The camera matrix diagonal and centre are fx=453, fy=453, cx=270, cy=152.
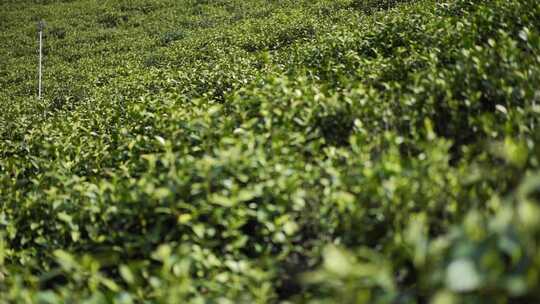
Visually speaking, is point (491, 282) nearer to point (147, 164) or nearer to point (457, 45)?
point (147, 164)

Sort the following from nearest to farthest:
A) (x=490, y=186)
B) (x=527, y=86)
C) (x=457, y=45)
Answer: (x=490, y=186) < (x=527, y=86) < (x=457, y=45)

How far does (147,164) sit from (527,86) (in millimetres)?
2504

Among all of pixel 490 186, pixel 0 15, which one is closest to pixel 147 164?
pixel 490 186

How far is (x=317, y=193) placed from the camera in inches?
95.8

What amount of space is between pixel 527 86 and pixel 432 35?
188 cm

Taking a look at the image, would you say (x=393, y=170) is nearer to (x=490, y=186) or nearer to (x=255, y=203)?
(x=490, y=186)

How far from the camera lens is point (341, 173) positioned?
2.55m

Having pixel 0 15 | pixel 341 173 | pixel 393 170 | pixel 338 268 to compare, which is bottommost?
pixel 0 15

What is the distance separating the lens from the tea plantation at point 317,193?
1435 millimetres

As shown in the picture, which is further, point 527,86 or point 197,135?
point 197,135

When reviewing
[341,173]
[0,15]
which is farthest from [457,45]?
[0,15]

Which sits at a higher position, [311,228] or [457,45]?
[457,45]

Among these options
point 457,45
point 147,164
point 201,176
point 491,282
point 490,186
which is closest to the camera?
point 491,282

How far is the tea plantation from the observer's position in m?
1.43
